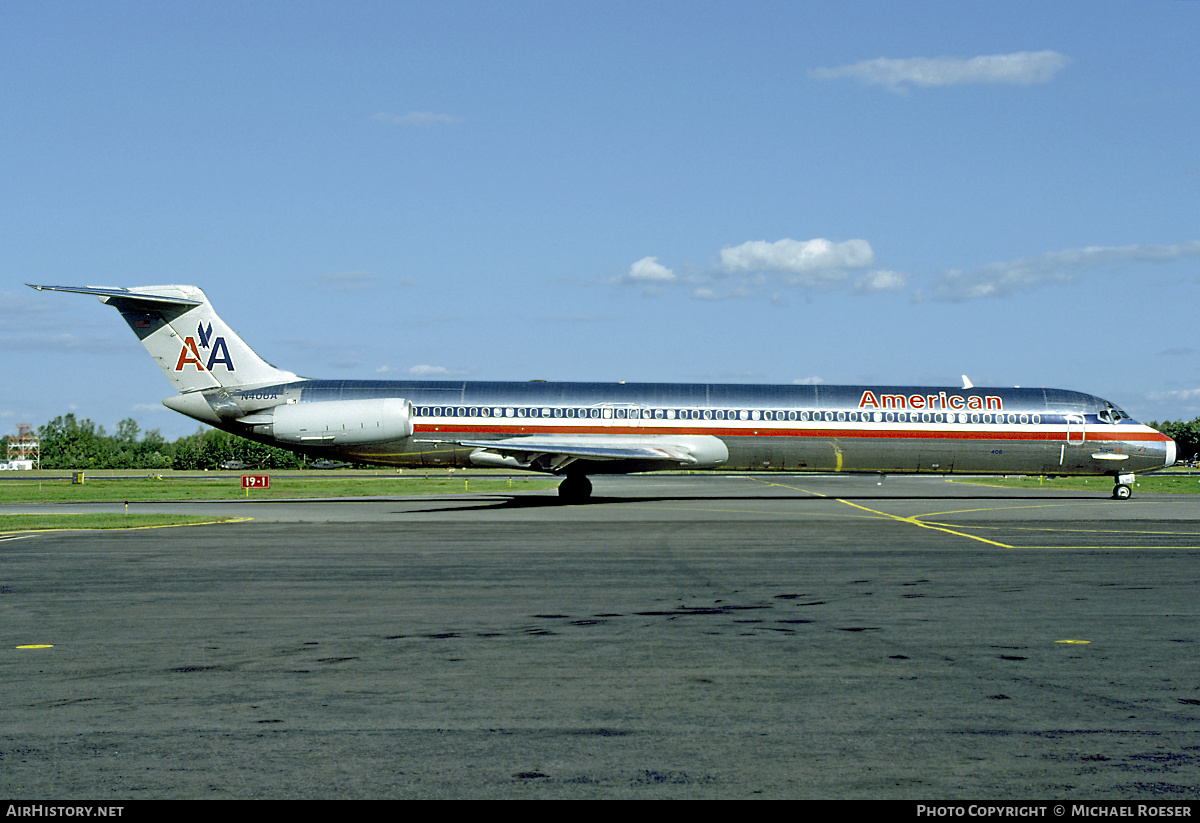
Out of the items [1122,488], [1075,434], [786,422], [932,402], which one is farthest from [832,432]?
[1122,488]

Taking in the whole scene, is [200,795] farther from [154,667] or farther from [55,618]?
[55,618]

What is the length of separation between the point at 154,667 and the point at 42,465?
193616 mm

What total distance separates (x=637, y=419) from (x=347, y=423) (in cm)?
1072

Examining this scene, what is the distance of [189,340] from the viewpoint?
3675 centimetres

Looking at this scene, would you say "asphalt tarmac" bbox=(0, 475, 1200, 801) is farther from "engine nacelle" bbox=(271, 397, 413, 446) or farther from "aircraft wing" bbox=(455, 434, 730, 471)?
"engine nacelle" bbox=(271, 397, 413, 446)

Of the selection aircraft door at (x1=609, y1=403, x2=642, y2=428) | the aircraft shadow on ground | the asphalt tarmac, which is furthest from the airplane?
the asphalt tarmac

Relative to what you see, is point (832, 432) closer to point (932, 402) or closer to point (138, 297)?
point (932, 402)

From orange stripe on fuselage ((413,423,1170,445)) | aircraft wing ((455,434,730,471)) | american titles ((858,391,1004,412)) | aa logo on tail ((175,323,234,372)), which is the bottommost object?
aircraft wing ((455,434,730,471))

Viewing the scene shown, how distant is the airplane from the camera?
35.9 metres

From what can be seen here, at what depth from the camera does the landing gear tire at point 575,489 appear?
3669 cm

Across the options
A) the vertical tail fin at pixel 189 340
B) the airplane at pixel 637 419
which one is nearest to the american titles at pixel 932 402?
the airplane at pixel 637 419

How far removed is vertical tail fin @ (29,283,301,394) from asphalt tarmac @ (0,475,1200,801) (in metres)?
18.2

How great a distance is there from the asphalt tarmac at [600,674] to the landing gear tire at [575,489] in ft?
56.2

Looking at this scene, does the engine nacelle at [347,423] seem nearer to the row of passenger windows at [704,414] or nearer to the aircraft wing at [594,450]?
the row of passenger windows at [704,414]
